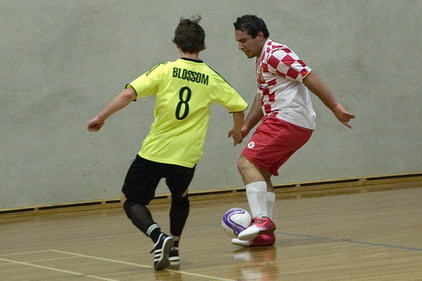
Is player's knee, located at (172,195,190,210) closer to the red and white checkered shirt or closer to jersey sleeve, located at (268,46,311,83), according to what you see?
the red and white checkered shirt

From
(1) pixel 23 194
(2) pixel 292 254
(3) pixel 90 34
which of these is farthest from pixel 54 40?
(2) pixel 292 254

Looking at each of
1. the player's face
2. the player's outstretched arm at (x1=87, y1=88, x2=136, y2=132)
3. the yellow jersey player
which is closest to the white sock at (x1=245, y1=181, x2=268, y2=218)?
the yellow jersey player

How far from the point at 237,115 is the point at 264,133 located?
58cm

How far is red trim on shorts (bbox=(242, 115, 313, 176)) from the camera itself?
655cm

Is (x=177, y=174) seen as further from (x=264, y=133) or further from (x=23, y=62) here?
(x=23, y=62)

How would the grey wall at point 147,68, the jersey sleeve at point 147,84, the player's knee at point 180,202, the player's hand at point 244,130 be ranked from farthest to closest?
the grey wall at point 147,68, the player's hand at point 244,130, the player's knee at point 180,202, the jersey sleeve at point 147,84

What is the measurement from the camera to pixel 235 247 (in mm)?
6465

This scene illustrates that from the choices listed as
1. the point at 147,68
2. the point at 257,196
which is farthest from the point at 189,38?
the point at 147,68

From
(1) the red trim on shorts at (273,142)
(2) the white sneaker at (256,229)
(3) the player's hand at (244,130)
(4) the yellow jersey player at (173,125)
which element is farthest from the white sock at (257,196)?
(4) the yellow jersey player at (173,125)

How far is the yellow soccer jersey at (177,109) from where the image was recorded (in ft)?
18.8

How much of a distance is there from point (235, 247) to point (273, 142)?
769 mm

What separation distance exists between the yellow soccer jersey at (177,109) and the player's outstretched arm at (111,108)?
0.29ft

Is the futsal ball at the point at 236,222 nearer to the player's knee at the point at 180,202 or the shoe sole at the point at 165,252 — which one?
the player's knee at the point at 180,202

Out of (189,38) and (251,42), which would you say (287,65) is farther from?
(189,38)
